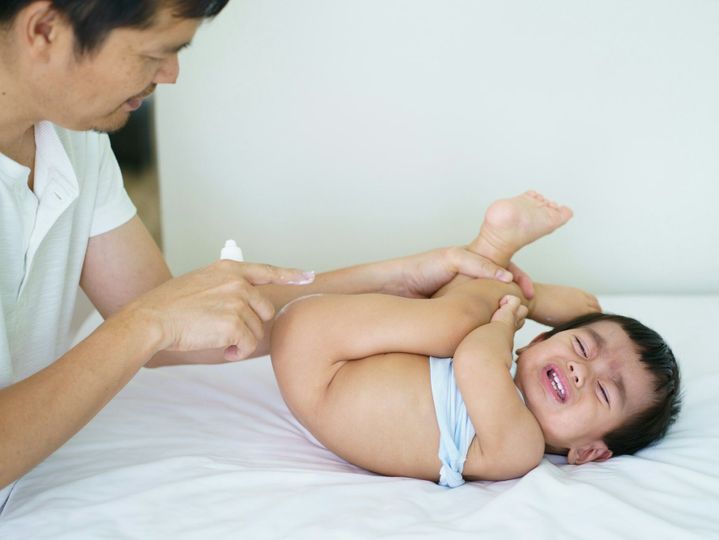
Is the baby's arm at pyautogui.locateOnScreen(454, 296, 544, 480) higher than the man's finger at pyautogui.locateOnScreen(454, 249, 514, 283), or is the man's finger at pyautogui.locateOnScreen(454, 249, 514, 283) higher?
the man's finger at pyautogui.locateOnScreen(454, 249, 514, 283)

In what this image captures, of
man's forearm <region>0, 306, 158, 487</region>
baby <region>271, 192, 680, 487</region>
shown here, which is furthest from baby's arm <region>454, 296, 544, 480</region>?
man's forearm <region>0, 306, 158, 487</region>

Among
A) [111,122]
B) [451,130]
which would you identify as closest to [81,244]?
[111,122]

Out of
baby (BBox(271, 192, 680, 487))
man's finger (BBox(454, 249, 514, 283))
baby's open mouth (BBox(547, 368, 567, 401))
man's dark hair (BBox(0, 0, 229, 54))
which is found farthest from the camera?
man's finger (BBox(454, 249, 514, 283))

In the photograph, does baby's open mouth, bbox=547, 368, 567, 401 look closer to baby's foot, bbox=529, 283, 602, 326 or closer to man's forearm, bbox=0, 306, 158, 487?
baby's foot, bbox=529, 283, 602, 326

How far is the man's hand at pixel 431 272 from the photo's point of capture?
1.48 metres

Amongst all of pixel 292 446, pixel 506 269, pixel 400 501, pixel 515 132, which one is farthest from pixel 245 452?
pixel 515 132

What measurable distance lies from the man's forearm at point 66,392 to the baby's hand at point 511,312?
58 cm

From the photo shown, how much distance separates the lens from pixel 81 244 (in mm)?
1313

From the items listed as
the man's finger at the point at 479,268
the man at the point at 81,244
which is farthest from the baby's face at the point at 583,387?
the man at the point at 81,244

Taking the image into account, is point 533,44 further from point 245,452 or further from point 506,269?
point 245,452

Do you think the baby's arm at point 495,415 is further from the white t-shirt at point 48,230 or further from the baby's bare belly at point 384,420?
the white t-shirt at point 48,230

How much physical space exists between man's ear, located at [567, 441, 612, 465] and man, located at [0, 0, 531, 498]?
0.53m

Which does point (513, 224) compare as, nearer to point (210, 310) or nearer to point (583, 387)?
point (583, 387)

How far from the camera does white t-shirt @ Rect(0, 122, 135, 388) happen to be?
3.71 ft
